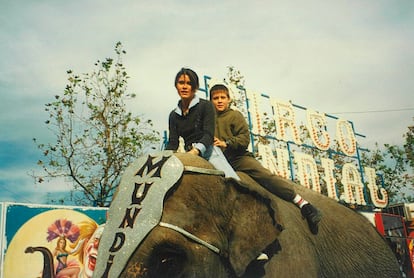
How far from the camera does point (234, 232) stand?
3.14 metres

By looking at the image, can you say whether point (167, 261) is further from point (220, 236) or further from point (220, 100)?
point (220, 100)

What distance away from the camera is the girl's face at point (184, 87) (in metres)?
3.80

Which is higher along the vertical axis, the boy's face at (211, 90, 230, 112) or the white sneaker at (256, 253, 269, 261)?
the boy's face at (211, 90, 230, 112)

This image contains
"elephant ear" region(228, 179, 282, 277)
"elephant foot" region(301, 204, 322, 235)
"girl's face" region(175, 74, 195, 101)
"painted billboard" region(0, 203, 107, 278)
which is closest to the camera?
"elephant ear" region(228, 179, 282, 277)

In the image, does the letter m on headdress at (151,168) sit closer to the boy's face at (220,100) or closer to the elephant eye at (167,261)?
the elephant eye at (167,261)

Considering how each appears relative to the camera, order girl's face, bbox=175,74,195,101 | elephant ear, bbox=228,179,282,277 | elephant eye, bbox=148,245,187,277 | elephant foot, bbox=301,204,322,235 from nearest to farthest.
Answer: elephant eye, bbox=148,245,187,277, elephant ear, bbox=228,179,282,277, girl's face, bbox=175,74,195,101, elephant foot, bbox=301,204,322,235

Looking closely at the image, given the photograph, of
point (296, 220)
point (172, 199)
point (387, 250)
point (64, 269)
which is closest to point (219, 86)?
point (296, 220)

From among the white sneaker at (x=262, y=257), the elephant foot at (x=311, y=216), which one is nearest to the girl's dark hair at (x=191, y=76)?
the white sneaker at (x=262, y=257)

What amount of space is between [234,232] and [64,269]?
8282 mm

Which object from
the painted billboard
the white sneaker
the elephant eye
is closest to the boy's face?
the white sneaker

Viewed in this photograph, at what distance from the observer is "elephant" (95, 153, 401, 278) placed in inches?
109

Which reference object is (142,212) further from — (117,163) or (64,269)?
(117,163)

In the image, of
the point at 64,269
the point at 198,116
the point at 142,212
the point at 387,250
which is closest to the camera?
the point at 142,212

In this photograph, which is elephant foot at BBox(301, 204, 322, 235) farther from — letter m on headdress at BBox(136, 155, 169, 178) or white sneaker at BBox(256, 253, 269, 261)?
letter m on headdress at BBox(136, 155, 169, 178)
